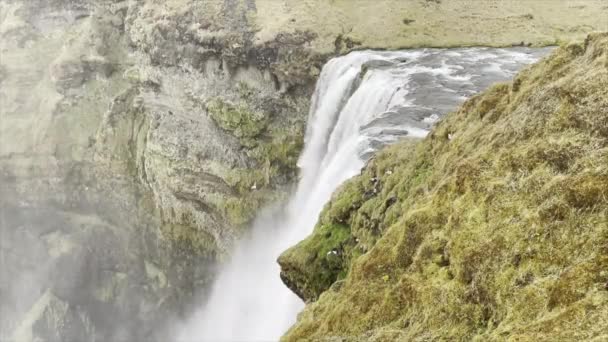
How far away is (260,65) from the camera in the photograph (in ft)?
122

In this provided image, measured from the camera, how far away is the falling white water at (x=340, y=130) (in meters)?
22.6

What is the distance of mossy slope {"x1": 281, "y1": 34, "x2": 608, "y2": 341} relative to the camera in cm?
660

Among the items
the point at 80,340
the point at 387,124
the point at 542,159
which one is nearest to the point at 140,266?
the point at 80,340

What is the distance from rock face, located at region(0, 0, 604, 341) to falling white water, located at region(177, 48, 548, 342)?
8.43ft

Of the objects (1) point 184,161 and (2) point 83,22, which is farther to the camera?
(2) point 83,22

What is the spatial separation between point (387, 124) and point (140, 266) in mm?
32952

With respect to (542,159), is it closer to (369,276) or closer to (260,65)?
(369,276)

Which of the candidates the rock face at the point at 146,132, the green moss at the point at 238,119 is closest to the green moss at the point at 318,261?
the rock face at the point at 146,132

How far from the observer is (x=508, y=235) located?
7742 millimetres

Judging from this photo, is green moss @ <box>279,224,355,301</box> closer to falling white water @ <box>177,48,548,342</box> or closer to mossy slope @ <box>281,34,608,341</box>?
mossy slope @ <box>281,34,608,341</box>

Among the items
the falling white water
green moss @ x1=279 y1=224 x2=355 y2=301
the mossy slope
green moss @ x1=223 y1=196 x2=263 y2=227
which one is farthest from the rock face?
the mossy slope

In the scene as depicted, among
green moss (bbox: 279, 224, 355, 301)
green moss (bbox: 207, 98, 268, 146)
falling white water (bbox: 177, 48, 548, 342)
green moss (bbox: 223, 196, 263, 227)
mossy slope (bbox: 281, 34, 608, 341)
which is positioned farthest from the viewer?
green moss (bbox: 223, 196, 263, 227)

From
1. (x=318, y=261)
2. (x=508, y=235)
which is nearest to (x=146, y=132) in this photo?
(x=318, y=261)

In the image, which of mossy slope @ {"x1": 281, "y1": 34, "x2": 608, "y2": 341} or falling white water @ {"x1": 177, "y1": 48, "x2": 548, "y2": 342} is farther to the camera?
falling white water @ {"x1": 177, "y1": 48, "x2": 548, "y2": 342}
